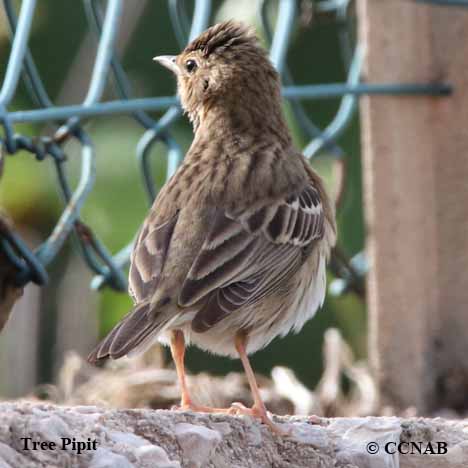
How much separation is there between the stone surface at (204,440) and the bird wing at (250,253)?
1.64ft

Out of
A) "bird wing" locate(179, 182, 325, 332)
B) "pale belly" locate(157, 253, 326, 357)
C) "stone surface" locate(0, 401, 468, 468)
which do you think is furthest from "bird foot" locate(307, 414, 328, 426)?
"pale belly" locate(157, 253, 326, 357)

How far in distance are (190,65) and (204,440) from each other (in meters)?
2.05

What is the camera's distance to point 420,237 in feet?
17.5

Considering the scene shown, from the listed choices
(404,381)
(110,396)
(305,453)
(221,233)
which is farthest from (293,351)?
(305,453)

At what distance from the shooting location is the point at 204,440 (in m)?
2.92

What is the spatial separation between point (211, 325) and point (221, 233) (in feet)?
1.32

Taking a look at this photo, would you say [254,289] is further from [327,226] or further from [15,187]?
[15,187]

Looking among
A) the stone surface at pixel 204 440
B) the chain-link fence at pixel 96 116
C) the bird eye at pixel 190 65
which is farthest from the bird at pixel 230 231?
the chain-link fence at pixel 96 116

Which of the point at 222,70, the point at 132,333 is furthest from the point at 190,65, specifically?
the point at 132,333

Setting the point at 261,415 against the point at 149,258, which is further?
the point at 149,258
